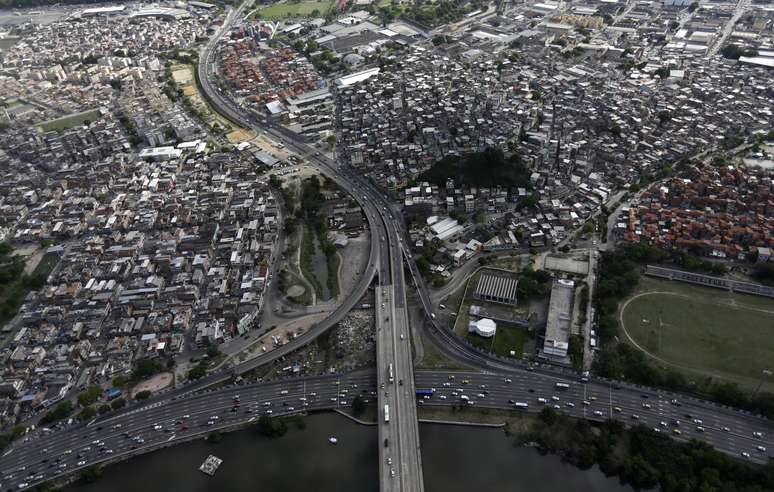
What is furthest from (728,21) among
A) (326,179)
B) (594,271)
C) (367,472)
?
(367,472)

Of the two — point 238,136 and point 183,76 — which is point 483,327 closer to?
point 238,136

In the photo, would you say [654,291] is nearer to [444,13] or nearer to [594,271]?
[594,271]

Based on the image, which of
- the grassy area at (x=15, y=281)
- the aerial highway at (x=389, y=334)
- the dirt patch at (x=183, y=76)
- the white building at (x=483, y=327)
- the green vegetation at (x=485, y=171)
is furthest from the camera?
the dirt patch at (x=183, y=76)

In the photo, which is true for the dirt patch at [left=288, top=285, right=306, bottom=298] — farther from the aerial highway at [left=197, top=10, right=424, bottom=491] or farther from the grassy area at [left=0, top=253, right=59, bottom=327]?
the grassy area at [left=0, top=253, right=59, bottom=327]

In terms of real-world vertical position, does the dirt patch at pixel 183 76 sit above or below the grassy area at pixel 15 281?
above

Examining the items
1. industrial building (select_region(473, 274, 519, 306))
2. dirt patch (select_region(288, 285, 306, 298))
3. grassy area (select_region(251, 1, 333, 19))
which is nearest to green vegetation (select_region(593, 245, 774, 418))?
industrial building (select_region(473, 274, 519, 306))

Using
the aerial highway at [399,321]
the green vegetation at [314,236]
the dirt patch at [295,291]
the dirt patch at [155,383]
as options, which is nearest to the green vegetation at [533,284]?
the aerial highway at [399,321]

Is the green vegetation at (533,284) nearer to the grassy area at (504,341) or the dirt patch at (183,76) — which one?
the grassy area at (504,341)
